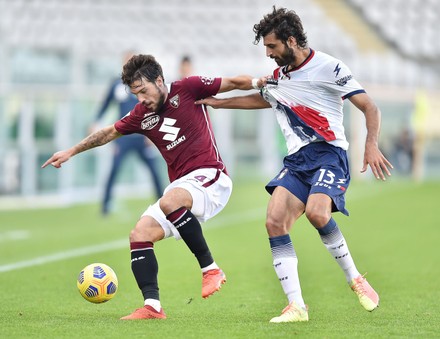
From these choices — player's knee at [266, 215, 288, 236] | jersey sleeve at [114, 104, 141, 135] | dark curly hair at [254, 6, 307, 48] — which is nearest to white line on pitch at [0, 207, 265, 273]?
jersey sleeve at [114, 104, 141, 135]

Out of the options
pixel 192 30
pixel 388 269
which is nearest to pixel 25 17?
pixel 192 30

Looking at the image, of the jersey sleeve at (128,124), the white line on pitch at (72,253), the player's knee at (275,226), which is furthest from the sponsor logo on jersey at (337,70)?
the white line on pitch at (72,253)

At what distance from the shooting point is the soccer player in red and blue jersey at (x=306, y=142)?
7137 mm

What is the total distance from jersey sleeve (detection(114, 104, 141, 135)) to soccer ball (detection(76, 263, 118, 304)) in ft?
3.43

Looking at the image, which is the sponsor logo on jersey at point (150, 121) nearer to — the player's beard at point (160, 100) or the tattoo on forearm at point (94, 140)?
the player's beard at point (160, 100)

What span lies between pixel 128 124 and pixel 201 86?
608 millimetres

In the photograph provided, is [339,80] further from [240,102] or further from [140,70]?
[140,70]

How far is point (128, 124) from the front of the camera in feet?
24.6

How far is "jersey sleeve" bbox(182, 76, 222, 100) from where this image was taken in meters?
7.60

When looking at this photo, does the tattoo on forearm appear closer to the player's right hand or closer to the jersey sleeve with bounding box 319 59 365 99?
the player's right hand

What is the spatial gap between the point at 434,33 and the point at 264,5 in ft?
21.0

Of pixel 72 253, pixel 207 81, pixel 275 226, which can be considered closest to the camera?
pixel 275 226

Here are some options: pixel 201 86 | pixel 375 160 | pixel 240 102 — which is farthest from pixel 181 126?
pixel 375 160

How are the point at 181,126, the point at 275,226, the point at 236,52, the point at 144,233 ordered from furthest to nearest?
1. the point at 236,52
2. the point at 181,126
3. the point at 144,233
4. the point at 275,226
